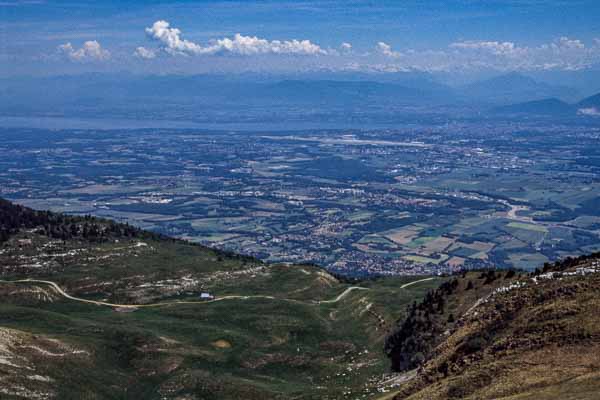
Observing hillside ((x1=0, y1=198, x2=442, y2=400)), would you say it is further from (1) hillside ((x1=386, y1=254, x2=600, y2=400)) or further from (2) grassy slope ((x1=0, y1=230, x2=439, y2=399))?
(1) hillside ((x1=386, y1=254, x2=600, y2=400))

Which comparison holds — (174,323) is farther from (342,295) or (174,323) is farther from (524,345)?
(524,345)

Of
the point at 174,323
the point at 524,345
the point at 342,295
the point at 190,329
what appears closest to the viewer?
the point at 524,345

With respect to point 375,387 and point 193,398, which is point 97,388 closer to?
point 193,398

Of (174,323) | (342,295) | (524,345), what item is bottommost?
(342,295)

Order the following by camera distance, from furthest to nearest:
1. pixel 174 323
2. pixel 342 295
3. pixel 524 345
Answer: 1. pixel 342 295
2. pixel 174 323
3. pixel 524 345

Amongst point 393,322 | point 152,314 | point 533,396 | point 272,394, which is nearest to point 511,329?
point 533,396

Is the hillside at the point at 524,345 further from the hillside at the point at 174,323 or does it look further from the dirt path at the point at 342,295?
the dirt path at the point at 342,295

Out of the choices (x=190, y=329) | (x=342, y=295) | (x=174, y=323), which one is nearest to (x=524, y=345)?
(x=190, y=329)
